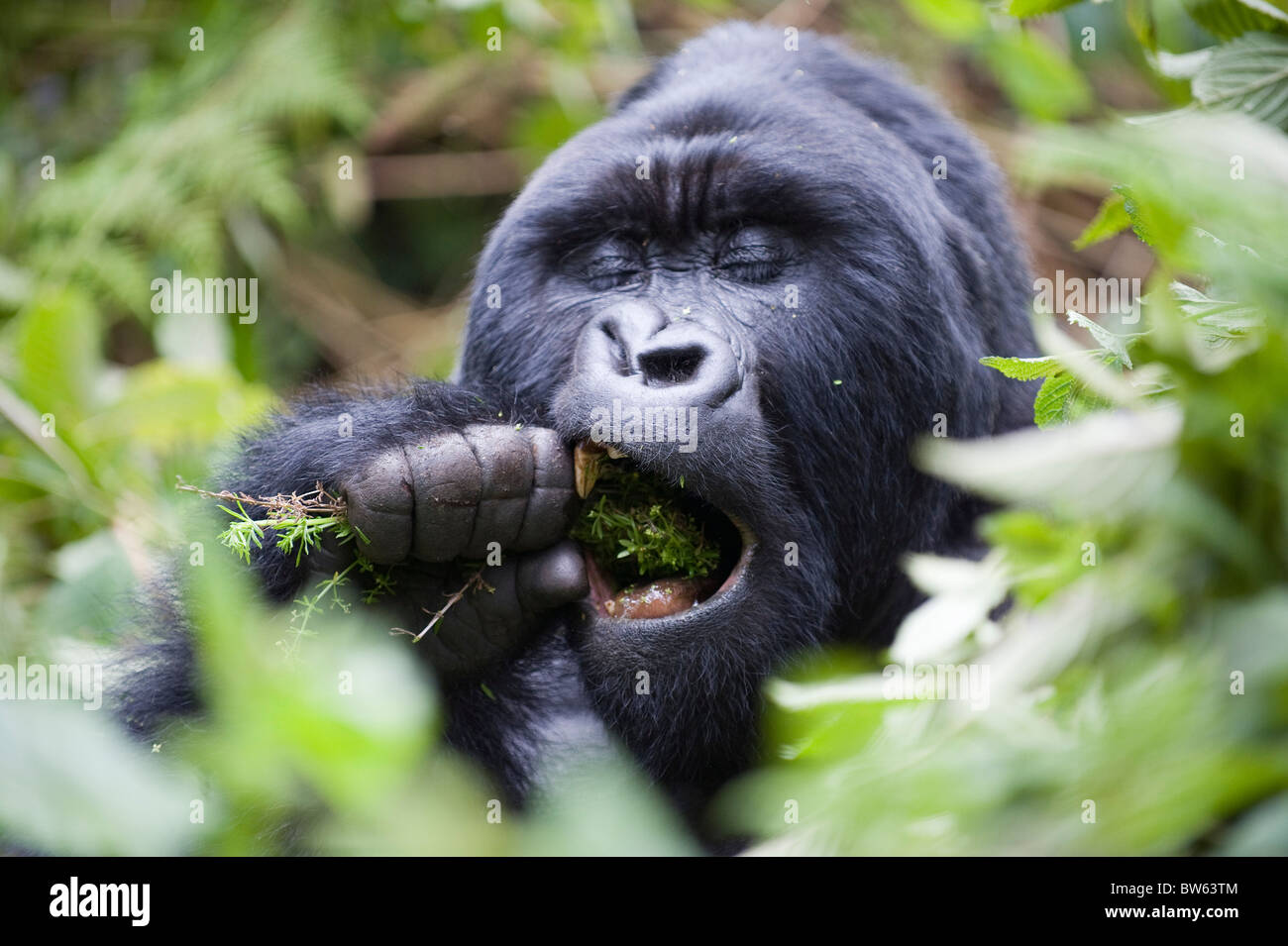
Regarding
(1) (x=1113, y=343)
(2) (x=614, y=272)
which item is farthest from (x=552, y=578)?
(1) (x=1113, y=343)

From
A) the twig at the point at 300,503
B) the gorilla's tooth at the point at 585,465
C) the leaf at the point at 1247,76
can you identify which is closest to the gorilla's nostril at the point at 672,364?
the gorilla's tooth at the point at 585,465

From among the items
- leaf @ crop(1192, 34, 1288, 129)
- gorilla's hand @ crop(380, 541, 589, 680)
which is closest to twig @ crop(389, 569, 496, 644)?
gorilla's hand @ crop(380, 541, 589, 680)

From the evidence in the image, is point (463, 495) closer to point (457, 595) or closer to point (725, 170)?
point (457, 595)

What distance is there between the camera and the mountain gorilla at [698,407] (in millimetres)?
2107

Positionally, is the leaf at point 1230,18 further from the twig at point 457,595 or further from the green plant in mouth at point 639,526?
the twig at point 457,595

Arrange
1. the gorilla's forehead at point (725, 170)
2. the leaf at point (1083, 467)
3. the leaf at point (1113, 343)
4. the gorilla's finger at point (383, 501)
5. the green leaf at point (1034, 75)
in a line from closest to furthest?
the leaf at point (1083, 467) → the leaf at point (1113, 343) → the gorilla's finger at point (383, 501) → the gorilla's forehead at point (725, 170) → the green leaf at point (1034, 75)

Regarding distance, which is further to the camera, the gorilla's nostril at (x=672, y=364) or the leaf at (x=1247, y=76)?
the gorilla's nostril at (x=672, y=364)

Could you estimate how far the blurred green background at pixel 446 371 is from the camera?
0.79 m

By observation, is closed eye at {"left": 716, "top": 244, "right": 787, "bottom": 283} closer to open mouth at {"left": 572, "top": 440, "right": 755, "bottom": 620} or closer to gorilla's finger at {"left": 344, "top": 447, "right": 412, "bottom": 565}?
open mouth at {"left": 572, "top": 440, "right": 755, "bottom": 620}

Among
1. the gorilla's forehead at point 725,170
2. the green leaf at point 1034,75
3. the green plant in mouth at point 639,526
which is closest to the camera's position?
the green plant in mouth at point 639,526

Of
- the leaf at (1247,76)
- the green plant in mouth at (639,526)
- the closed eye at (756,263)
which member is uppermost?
the leaf at (1247,76)

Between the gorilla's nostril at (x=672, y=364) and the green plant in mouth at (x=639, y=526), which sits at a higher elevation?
the gorilla's nostril at (x=672, y=364)

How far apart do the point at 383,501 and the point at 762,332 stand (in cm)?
83

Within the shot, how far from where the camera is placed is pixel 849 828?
0.89m
